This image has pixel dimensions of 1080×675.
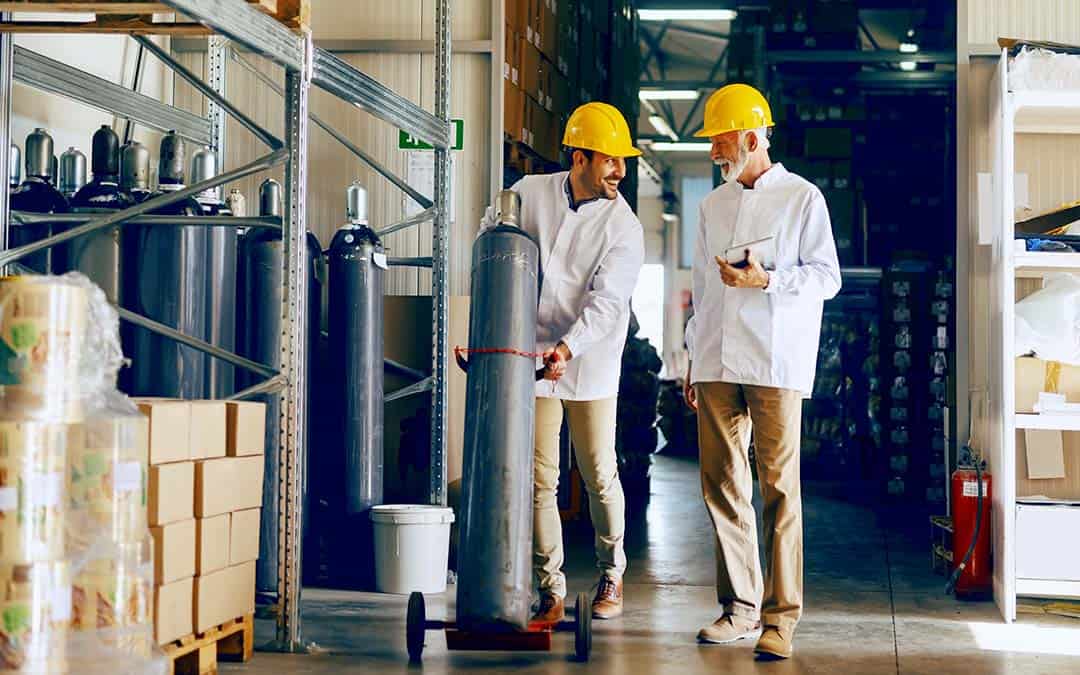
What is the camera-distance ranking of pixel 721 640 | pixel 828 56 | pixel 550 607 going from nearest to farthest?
pixel 721 640 → pixel 550 607 → pixel 828 56

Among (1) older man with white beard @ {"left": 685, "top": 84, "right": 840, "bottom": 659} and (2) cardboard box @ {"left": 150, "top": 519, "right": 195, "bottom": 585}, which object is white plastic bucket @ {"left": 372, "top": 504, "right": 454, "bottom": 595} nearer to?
(1) older man with white beard @ {"left": 685, "top": 84, "right": 840, "bottom": 659}

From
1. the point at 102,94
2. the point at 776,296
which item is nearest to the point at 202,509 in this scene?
the point at 776,296

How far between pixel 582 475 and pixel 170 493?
1944 millimetres

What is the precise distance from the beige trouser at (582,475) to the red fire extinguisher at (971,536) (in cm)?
182

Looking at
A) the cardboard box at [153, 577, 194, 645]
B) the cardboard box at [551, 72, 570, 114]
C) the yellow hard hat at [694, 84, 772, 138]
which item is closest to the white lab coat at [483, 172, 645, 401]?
the yellow hard hat at [694, 84, 772, 138]

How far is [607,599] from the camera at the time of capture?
5953 millimetres

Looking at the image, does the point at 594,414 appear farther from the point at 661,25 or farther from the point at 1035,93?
the point at 661,25

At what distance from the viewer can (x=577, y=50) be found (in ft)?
33.7

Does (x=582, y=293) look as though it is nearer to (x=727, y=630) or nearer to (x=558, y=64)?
(x=727, y=630)

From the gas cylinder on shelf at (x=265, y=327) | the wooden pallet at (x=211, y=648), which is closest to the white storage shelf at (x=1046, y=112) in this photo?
the gas cylinder on shelf at (x=265, y=327)

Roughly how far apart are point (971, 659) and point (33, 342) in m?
3.62

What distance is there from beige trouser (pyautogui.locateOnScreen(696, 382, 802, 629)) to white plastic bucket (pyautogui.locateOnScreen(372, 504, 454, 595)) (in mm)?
1680

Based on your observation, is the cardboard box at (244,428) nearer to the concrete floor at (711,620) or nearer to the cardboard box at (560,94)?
the concrete floor at (711,620)

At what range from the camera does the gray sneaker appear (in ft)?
17.6
